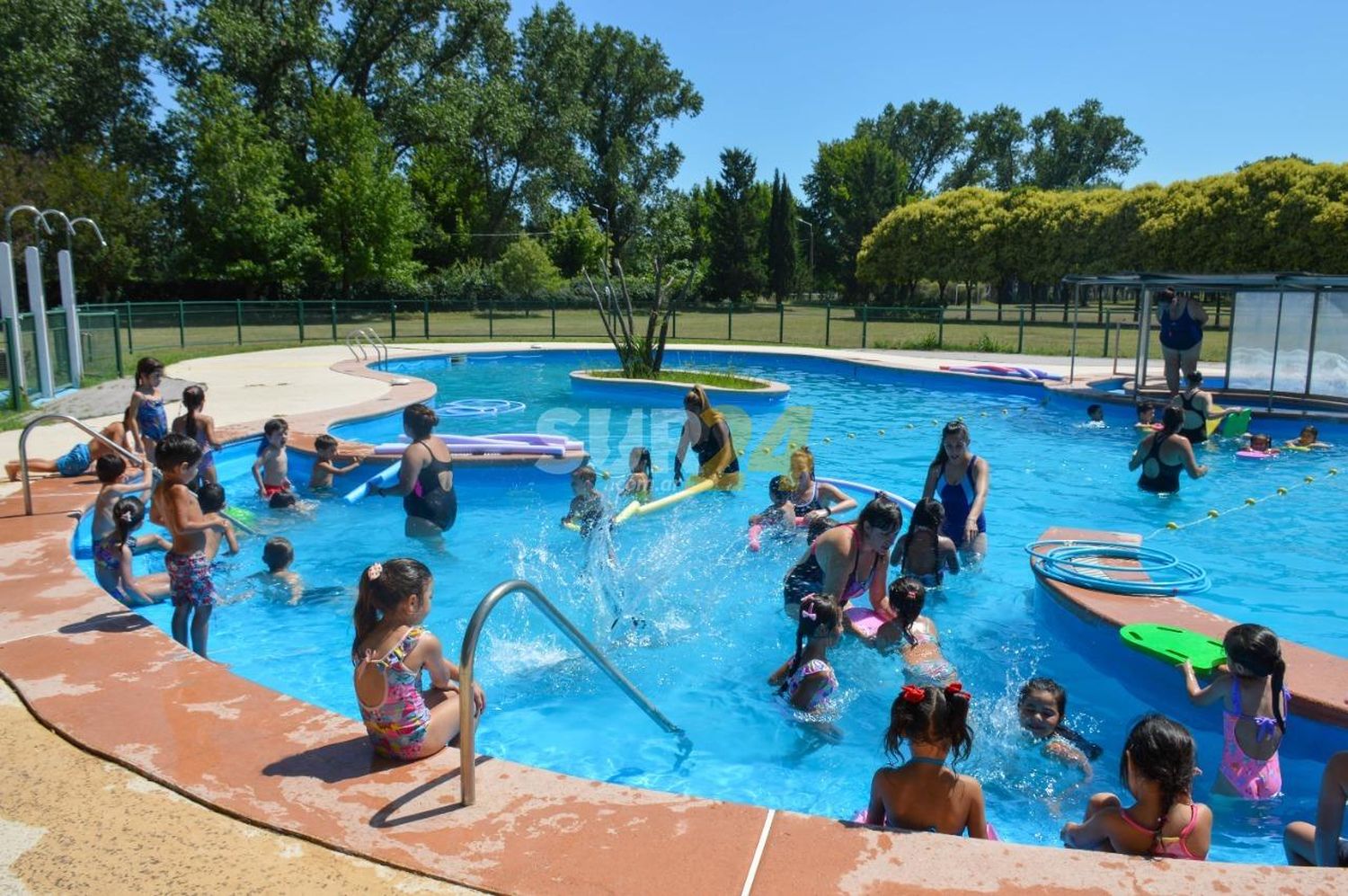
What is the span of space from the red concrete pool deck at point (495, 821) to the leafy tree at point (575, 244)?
171ft

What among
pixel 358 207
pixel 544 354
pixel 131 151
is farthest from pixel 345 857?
pixel 131 151

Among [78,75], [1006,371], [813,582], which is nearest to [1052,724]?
[813,582]

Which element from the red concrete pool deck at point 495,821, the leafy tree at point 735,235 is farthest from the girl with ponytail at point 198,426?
the leafy tree at point 735,235

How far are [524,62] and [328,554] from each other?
55.9 m

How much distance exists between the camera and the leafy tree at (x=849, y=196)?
64812mm

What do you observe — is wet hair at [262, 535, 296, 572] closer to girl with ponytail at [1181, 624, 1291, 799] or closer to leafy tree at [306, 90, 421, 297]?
girl with ponytail at [1181, 624, 1291, 799]

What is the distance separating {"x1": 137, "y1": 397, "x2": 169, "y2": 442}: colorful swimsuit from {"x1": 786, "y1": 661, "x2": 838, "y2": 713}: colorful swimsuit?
24.2 feet

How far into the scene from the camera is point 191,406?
914cm

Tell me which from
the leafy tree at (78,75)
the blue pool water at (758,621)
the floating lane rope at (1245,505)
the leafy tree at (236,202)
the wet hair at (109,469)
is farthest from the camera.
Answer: the leafy tree at (78,75)

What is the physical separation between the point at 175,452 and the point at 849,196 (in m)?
68.7

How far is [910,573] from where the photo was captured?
7.89 m

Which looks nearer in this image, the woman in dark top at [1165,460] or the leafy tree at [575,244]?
the woman in dark top at [1165,460]

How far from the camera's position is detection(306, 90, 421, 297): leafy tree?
40844 mm

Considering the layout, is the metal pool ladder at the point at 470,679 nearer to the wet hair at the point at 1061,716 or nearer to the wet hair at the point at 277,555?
the wet hair at the point at 1061,716
